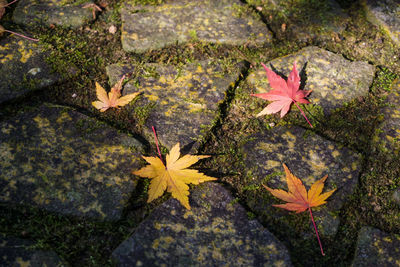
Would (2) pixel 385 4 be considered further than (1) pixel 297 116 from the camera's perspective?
Yes

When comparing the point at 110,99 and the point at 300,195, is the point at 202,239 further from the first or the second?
the point at 110,99

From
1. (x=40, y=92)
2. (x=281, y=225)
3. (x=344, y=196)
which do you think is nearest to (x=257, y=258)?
(x=281, y=225)

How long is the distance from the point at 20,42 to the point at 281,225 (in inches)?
70.5

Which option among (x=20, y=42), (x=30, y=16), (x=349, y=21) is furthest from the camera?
(x=349, y=21)

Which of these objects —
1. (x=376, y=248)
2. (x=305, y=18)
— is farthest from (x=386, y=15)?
(x=376, y=248)

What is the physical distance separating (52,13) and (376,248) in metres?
2.26

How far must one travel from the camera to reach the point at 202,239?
1.41 meters

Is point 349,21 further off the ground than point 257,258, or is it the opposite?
point 349,21

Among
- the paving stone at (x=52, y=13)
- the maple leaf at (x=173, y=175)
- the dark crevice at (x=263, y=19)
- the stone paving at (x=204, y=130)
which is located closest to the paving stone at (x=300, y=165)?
the stone paving at (x=204, y=130)

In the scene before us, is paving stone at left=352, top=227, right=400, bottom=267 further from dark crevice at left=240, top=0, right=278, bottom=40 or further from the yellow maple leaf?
dark crevice at left=240, top=0, right=278, bottom=40

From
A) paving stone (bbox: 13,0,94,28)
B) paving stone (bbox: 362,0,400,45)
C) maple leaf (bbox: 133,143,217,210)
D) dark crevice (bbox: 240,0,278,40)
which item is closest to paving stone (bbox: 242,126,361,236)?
maple leaf (bbox: 133,143,217,210)

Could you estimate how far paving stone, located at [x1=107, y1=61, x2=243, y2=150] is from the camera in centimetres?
174

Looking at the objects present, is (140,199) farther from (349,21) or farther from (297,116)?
(349,21)

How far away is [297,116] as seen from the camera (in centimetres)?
185
